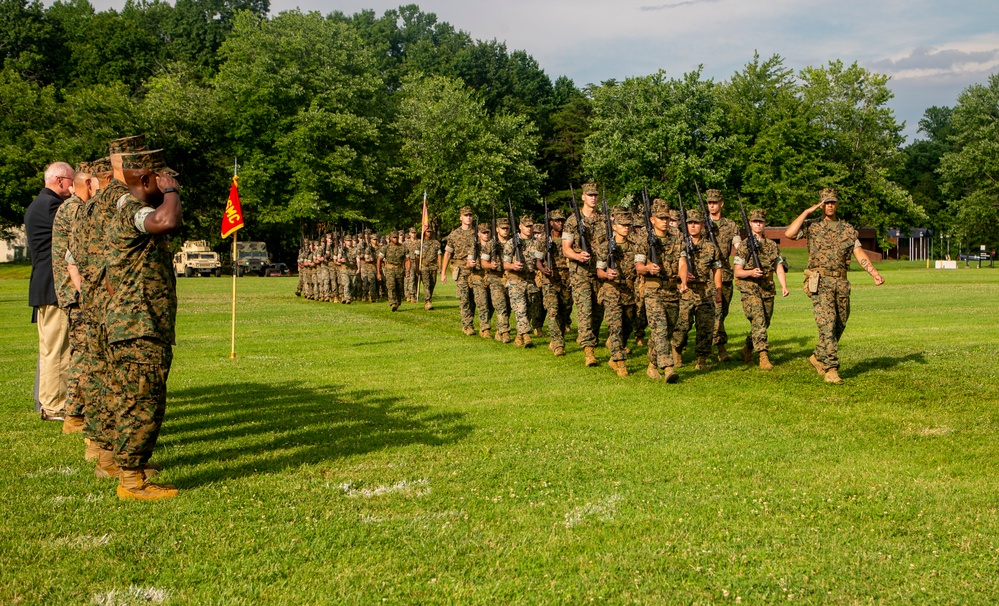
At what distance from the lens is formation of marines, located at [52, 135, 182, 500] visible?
21.9 feet

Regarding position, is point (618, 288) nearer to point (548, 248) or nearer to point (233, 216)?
point (548, 248)

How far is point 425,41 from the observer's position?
104 meters

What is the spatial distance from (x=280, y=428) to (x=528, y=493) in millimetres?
3501

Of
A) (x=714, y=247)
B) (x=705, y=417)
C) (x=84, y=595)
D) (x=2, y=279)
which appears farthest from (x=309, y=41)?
(x=84, y=595)

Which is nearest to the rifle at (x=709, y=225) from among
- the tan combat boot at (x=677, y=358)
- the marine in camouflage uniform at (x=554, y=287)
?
the tan combat boot at (x=677, y=358)

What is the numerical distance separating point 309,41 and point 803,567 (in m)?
64.4

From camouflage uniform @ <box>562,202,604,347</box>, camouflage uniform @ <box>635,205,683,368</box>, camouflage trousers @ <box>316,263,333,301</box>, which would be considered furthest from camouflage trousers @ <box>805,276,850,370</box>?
camouflage trousers @ <box>316,263,333,301</box>

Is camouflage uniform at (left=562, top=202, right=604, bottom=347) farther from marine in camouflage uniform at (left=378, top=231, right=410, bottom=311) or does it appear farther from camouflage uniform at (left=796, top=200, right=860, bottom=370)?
marine in camouflage uniform at (left=378, top=231, right=410, bottom=311)

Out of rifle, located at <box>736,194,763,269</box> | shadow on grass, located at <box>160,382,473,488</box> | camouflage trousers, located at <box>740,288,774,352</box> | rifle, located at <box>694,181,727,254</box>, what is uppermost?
rifle, located at <box>694,181,727,254</box>

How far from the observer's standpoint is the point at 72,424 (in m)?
9.23

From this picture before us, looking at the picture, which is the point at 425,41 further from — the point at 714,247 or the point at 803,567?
the point at 803,567

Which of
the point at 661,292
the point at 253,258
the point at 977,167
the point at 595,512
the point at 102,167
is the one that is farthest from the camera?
the point at 977,167

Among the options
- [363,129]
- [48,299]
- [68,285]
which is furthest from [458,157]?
[68,285]

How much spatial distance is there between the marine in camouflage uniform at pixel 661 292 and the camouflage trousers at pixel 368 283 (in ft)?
65.5
